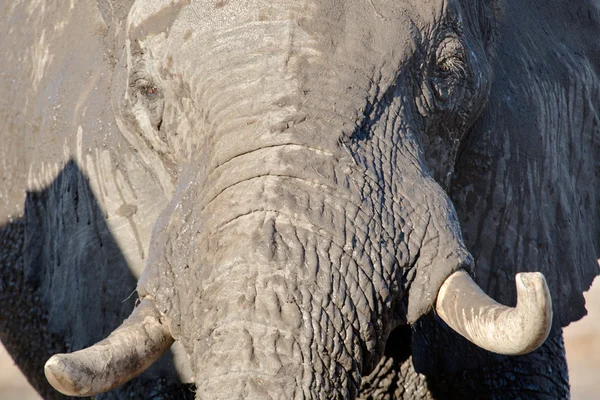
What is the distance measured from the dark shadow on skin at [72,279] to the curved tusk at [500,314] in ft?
2.49

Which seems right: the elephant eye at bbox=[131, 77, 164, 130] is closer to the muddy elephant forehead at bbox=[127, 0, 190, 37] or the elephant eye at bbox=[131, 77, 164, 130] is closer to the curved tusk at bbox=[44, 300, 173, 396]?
the muddy elephant forehead at bbox=[127, 0, 190, 37]

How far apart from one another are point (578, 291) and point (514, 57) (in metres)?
0.55

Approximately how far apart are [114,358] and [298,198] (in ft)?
1.29

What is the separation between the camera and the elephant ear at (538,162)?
3.08m

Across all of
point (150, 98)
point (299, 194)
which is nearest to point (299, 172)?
point (299, 194)

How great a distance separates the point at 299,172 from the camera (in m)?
2.33

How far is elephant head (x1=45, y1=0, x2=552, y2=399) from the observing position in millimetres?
2199

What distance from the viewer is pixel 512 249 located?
3.13 meters

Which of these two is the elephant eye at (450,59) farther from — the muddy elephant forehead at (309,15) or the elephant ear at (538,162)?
the elephant ear at (538,162)

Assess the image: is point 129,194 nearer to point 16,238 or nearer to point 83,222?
point 83,222

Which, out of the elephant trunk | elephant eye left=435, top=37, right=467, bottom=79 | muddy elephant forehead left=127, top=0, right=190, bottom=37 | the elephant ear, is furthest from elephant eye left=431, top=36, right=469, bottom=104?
the elephant trunk

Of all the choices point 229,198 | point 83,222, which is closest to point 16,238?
point 83,222

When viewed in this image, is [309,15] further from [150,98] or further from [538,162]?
[538,162]

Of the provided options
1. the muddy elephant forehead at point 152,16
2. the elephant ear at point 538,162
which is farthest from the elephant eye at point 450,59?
the muddy elephant forehead at point 152,16
